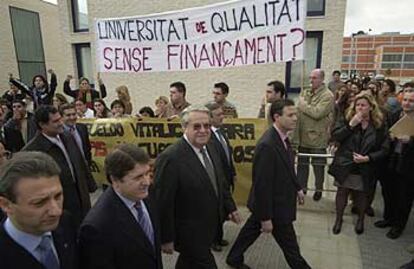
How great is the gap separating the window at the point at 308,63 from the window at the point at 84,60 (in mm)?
6214

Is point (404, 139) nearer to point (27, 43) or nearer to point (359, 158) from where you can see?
point (359, 158)

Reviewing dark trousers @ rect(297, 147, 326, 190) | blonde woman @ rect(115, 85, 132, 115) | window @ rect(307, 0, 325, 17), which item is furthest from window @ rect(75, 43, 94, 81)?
dark trousers @ rect(297, 147, 326, 190)

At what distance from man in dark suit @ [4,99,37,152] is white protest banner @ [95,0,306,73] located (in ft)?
4.88

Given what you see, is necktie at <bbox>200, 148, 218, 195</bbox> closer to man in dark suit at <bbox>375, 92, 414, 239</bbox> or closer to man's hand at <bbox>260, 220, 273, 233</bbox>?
man's hand at <bbox>260, 220, 273, 233</bbox>

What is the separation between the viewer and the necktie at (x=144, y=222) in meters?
1.99

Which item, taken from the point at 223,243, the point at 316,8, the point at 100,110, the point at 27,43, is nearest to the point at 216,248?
the point at 223,243

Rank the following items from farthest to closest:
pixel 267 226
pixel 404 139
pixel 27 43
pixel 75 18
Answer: pixel 27 43
pixel 75 18
pixel 404 139
pixel 267 226

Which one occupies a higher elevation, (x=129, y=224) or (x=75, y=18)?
(x=75, y=18)

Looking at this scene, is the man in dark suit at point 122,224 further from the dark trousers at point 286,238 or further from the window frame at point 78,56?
the window frame at point 78,56

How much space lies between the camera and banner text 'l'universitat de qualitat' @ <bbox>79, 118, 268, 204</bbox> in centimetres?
500

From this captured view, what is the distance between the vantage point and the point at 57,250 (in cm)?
156

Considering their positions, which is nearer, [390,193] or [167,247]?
[167,247]

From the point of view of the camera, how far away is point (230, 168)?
159 inches

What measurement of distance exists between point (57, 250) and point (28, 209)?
0.30 metres
